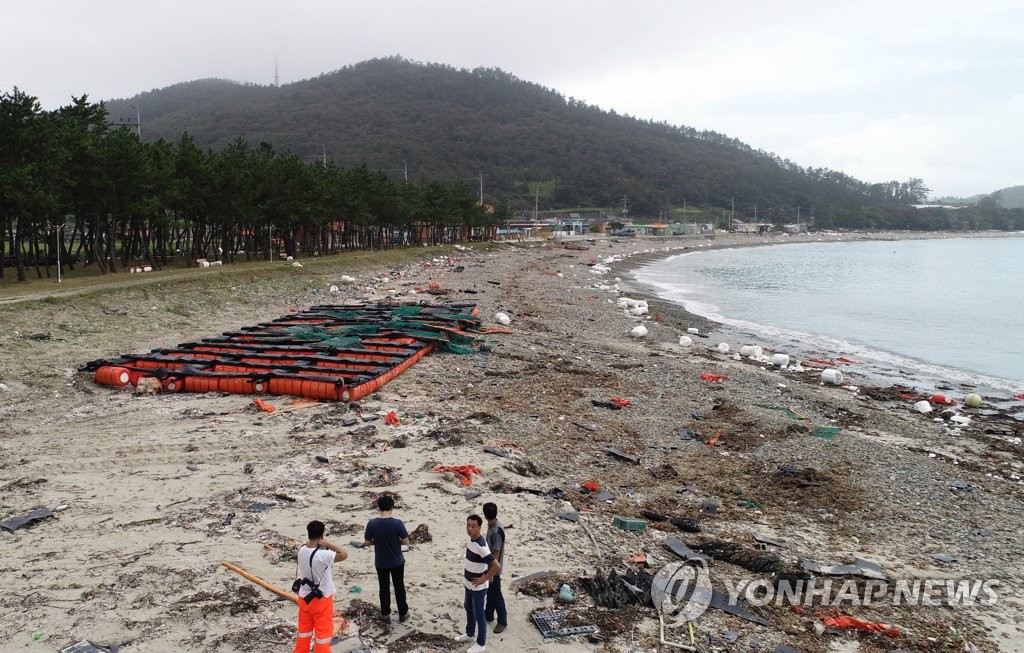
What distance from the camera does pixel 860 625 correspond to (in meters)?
6.97

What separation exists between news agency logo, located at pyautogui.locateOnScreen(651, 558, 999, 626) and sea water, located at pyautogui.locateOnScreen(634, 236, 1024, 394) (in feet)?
47.4

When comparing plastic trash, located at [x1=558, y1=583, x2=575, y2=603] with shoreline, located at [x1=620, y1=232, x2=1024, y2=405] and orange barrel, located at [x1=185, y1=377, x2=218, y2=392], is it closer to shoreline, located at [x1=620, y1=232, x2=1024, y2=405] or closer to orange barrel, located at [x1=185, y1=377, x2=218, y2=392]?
orange barrel, located at [x1=185, y1=377, x2=218, y2=392]

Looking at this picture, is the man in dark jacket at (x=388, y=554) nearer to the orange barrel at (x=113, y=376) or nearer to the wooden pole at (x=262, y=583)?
the wooden pole at (x=262, y=583)

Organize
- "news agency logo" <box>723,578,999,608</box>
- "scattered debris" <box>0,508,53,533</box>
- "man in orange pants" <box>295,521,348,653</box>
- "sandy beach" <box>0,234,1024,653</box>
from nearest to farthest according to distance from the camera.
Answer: "man in orange pants" <box>295,521,348,653</box> → "sandy beach" <box>0,234,1024,653</box> → "news agency logo" <box>723,578,999,608</box> → "scattered debris" <box>0,508,53,533</box>

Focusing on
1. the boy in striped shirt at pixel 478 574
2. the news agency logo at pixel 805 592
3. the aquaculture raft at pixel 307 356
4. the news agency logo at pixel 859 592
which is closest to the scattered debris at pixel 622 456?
the news agency logo at pixel 805 592

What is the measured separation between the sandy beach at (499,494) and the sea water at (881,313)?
18.6ft

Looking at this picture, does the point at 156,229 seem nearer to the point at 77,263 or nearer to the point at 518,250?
the point at 77,263

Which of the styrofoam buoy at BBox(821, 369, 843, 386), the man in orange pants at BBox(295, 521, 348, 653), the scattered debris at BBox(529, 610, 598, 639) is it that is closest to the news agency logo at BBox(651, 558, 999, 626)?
the scattered debris at BBox(529, 610, 598, 639)

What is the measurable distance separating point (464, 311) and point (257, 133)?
444 ft

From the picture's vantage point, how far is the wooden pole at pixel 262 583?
6555 millimetres

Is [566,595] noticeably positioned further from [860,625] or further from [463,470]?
[463,470]

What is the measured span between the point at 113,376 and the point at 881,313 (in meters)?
38.1

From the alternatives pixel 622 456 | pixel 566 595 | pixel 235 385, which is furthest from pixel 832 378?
pixel 235 385

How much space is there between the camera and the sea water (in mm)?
24422
